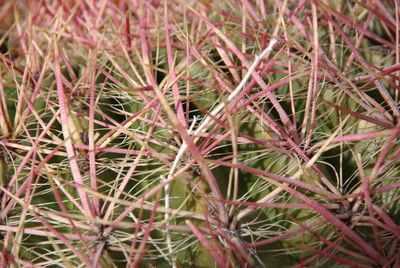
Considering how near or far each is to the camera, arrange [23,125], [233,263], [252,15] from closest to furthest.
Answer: [233,263]
[23,125]
[252,15]

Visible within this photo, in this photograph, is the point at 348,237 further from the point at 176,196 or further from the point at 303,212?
the point at 176,196

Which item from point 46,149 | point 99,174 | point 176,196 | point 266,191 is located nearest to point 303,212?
point 266,191

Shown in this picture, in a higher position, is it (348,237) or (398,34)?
(398,34)

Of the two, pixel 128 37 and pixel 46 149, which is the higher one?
pixel 128 37

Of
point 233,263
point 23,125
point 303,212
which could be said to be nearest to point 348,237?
point 303,212

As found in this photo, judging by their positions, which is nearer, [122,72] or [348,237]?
[348,237]

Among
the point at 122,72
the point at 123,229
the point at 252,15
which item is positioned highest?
the point at 252,15

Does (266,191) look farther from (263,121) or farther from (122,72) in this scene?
(122,72)

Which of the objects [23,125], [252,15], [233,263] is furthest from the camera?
[252,15]

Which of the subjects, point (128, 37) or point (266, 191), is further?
point (128, 37)
